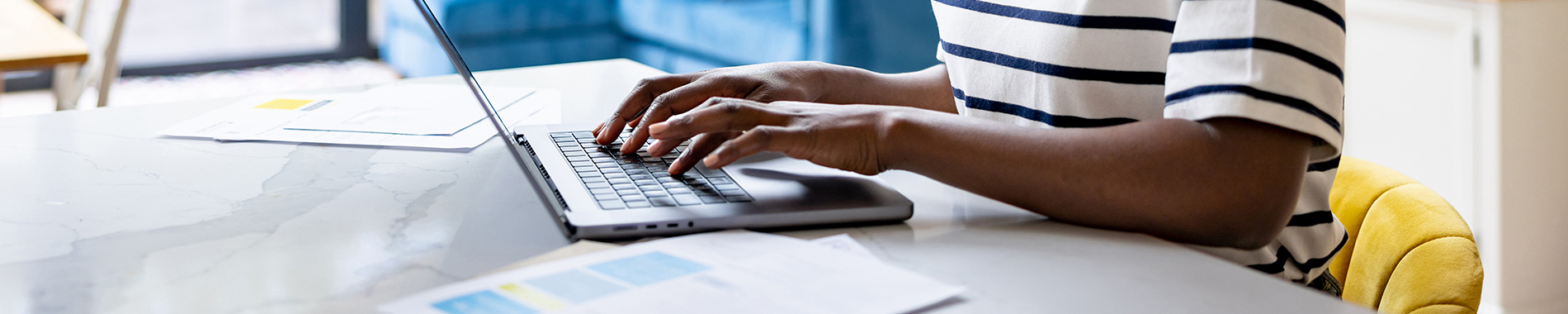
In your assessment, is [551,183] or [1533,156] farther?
[1533,156]

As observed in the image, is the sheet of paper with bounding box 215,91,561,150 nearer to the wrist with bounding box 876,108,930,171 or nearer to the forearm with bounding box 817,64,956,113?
the forearm with bounding box 817,64,956,113

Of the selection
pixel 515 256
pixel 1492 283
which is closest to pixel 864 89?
pixel 515 256

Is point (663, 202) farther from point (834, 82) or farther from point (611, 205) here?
point (834, 82)

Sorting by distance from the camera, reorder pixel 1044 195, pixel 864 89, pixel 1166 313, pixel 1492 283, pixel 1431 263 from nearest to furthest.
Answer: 1. pixel 1166 313
2. pixel 1044 195
3. pixel 1431 263
4. pixel 864 89
5. pixel 1492 283

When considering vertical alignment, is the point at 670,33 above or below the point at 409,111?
below

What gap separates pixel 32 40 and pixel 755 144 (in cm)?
140

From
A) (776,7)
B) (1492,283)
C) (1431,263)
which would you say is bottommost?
(1492,283)

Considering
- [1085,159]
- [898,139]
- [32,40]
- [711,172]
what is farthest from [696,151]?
[32,40]

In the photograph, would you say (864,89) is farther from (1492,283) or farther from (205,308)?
(1492,283)

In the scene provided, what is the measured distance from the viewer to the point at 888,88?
37.5 inches

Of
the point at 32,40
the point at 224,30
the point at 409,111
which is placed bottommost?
the point at 224,30

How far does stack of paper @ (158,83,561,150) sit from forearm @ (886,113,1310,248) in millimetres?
420

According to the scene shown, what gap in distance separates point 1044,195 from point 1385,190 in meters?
0.35

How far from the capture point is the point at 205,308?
48cm
